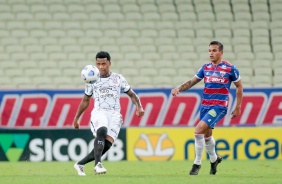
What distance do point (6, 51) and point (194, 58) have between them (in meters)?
4.48

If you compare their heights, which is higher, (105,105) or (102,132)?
(105,105)

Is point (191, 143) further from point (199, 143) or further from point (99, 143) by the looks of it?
point (99, 143)

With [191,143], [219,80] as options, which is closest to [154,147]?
[191,143]

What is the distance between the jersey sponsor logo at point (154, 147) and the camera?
56.6 feet

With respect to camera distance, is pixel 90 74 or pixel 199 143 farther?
pixel 199 143

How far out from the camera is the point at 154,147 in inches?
682

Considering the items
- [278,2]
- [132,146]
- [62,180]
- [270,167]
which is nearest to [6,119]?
[132,146]

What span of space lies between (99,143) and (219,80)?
1917 millimetres

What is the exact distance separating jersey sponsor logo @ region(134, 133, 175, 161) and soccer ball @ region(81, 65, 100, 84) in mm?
5520

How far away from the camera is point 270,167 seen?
15.0 meters

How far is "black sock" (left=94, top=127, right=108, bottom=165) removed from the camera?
458 inches

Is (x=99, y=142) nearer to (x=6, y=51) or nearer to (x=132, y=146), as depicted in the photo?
(x=132, y=146)

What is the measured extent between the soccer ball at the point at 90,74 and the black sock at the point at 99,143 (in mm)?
667

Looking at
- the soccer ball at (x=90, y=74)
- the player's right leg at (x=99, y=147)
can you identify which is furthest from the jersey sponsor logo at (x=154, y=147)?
the soccer ball at (x=90, y=74)
